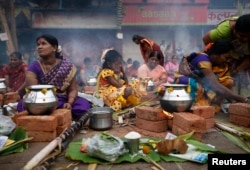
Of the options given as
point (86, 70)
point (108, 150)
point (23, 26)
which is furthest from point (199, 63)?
Answer: point (23, 26)

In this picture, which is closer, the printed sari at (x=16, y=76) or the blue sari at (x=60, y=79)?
the blue sari at (x=60, y=79)

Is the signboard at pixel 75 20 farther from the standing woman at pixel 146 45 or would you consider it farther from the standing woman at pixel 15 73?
the standing woman at pixel 15 73

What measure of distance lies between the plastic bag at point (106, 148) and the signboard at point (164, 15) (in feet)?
42.8

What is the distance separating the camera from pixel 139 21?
15258 millimetres

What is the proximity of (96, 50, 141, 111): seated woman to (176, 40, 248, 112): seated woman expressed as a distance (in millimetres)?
966

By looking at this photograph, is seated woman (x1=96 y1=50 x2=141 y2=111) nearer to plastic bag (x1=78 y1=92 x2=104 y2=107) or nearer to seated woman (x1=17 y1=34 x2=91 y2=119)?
plastic bag (x1=78 y1=92 x2=104 y2=107)

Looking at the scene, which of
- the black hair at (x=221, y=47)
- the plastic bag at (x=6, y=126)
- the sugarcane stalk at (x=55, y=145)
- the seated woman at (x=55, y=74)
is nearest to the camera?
the sugarcane stalk at (x=55, y=145)

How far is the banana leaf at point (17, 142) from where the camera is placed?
283cm

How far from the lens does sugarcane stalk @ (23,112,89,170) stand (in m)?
Answer: 2.26

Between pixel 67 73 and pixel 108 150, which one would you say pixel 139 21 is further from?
pixel 108 150

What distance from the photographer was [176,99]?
3387mm

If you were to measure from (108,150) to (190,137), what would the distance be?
0.95 meters

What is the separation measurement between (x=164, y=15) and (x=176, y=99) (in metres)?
12.6

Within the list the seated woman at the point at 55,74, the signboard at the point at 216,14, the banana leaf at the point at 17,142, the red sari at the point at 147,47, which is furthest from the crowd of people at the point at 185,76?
the signboard at the point at 216,14
